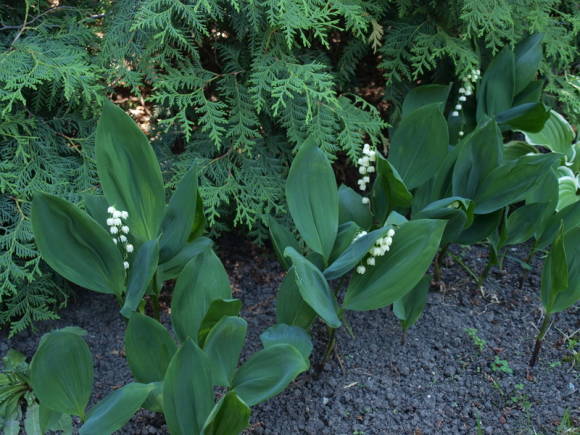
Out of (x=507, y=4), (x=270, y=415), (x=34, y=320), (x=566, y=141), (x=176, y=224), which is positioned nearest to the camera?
(x=176, y=224)

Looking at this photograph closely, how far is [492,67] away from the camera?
2.43 meters

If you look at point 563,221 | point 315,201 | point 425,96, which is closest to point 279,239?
point 315,201

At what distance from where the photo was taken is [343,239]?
6.08ft

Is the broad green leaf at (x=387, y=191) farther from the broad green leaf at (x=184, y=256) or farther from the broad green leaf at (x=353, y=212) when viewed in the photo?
the broad green leaf at (x=184, y=256)

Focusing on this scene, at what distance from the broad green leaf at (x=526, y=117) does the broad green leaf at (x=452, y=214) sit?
560mm

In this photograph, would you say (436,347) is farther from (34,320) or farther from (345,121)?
(34,320)

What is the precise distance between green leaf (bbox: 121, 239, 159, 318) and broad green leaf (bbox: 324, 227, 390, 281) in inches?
18.9

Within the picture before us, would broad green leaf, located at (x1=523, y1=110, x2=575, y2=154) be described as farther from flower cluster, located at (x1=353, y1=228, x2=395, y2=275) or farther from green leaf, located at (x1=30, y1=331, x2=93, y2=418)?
green leaf, located at (x1=30, y1=331, x2=93, y2=418)

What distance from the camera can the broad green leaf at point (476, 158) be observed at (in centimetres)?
204

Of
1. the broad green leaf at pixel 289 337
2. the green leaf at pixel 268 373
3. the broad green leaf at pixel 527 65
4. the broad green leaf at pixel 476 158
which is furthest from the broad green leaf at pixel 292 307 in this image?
the broad green leaf at pixel 527 65

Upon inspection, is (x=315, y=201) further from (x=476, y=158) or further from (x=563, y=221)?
(x=563, y=221)

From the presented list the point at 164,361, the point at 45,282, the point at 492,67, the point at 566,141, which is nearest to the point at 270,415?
the point at 164,361

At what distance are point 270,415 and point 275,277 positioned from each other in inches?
26.8

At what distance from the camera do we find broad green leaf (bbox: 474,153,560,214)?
198cm
